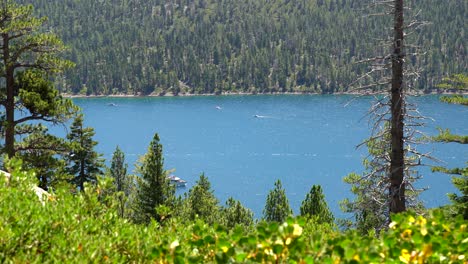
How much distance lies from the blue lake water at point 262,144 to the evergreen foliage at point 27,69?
50351mm

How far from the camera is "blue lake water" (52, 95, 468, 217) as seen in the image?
8988 cm

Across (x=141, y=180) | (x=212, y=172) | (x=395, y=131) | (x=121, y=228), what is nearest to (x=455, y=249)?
(x=121, y=228)

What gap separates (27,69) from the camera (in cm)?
2228

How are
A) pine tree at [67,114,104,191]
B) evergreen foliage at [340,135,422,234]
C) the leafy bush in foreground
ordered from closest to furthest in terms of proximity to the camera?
1. the leafy bush in foreground
2. evergreen foliage at [340,135,422,234]
3. pine tree at [67,114,104,191]

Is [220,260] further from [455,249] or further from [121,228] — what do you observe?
[121,228]

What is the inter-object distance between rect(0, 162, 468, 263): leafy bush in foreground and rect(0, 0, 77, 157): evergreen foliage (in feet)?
47.1

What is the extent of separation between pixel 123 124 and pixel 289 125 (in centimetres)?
4802

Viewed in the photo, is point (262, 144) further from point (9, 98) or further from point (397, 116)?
point (397, 116)

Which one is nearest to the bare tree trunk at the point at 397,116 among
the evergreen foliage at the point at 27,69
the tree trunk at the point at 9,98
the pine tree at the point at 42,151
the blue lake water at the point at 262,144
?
the evergreen foliage at the point at 27,69

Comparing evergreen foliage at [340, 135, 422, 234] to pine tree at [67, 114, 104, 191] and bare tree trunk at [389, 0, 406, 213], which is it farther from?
pine tree at [67, 114, 104, 191]

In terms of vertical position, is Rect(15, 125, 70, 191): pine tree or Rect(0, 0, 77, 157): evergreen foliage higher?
Rect(0, 0, 77, 157): evergreen foliage

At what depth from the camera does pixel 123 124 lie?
157125 mm

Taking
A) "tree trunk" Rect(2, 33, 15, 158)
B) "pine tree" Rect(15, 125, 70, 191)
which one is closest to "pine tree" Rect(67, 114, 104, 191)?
"pine tree" Rect(15, 125, 70, 191)

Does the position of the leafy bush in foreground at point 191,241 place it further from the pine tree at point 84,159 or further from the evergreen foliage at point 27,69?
the pine tree at point 84,159
